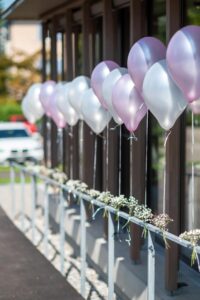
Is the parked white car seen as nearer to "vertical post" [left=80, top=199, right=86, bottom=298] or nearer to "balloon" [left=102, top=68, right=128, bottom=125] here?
"vertical post" [left=80, top=199, right=86, bottom=298]

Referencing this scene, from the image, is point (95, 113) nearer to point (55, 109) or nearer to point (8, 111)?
point (55, 109)

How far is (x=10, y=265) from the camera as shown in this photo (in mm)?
7270

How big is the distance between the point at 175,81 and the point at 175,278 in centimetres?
195

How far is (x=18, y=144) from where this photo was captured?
21734 millimetres

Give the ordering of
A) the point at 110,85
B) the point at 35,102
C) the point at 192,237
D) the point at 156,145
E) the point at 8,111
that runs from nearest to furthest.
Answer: the point at 192,237
the point at 110,85
the point at 156,145
the point at 35,102
the point at 8,111

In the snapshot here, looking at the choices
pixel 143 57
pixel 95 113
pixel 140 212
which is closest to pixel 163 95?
pixel 143 57

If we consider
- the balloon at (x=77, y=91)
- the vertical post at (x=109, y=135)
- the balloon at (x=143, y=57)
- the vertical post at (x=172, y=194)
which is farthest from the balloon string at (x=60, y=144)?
the balloon at (x=143, y=57)

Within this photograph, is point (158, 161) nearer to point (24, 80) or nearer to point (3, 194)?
point (3, 194)

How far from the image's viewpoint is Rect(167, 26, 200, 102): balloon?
4.44m

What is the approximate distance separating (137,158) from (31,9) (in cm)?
469

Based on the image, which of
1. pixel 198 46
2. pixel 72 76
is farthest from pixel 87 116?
pixel 72 76

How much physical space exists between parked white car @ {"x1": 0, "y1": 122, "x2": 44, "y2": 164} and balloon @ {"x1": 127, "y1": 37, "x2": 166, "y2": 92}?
1638 centimetres

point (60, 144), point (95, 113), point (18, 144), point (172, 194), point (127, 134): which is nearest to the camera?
point (172, 194)

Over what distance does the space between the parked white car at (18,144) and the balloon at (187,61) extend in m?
17.2
